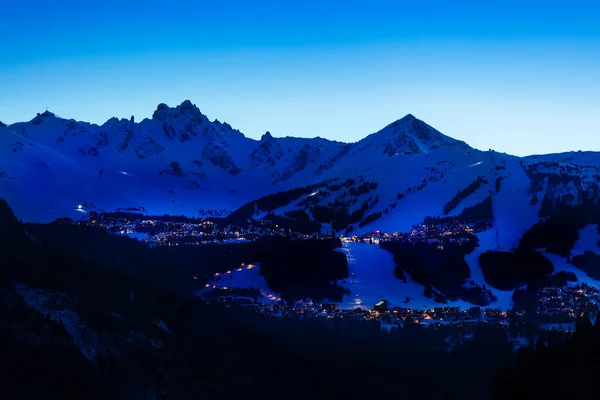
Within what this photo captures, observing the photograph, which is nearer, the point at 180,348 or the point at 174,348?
the point at 174,348

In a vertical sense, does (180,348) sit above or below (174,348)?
below

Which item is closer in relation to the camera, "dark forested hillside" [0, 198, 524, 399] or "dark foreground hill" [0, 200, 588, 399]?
"dark forested hillside" [0, 198, 524, 399]

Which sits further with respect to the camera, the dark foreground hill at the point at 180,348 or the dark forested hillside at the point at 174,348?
the dark foreground hill at the point at 180,348

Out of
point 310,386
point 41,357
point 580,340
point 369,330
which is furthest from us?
point 369,330

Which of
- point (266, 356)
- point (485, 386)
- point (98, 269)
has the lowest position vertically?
point (485, 386)

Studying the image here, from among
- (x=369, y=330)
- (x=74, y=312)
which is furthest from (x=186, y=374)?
(x=369, y=330)

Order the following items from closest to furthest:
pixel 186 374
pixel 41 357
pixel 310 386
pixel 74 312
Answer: pixel 41 357 → pixel 74 312 → pixel 186 374 → pixel 310 386

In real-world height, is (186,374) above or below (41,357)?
below

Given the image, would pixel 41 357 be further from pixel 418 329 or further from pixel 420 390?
pixel 418 329

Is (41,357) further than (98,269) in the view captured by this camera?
No

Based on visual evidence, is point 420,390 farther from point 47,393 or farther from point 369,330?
point 47,393
